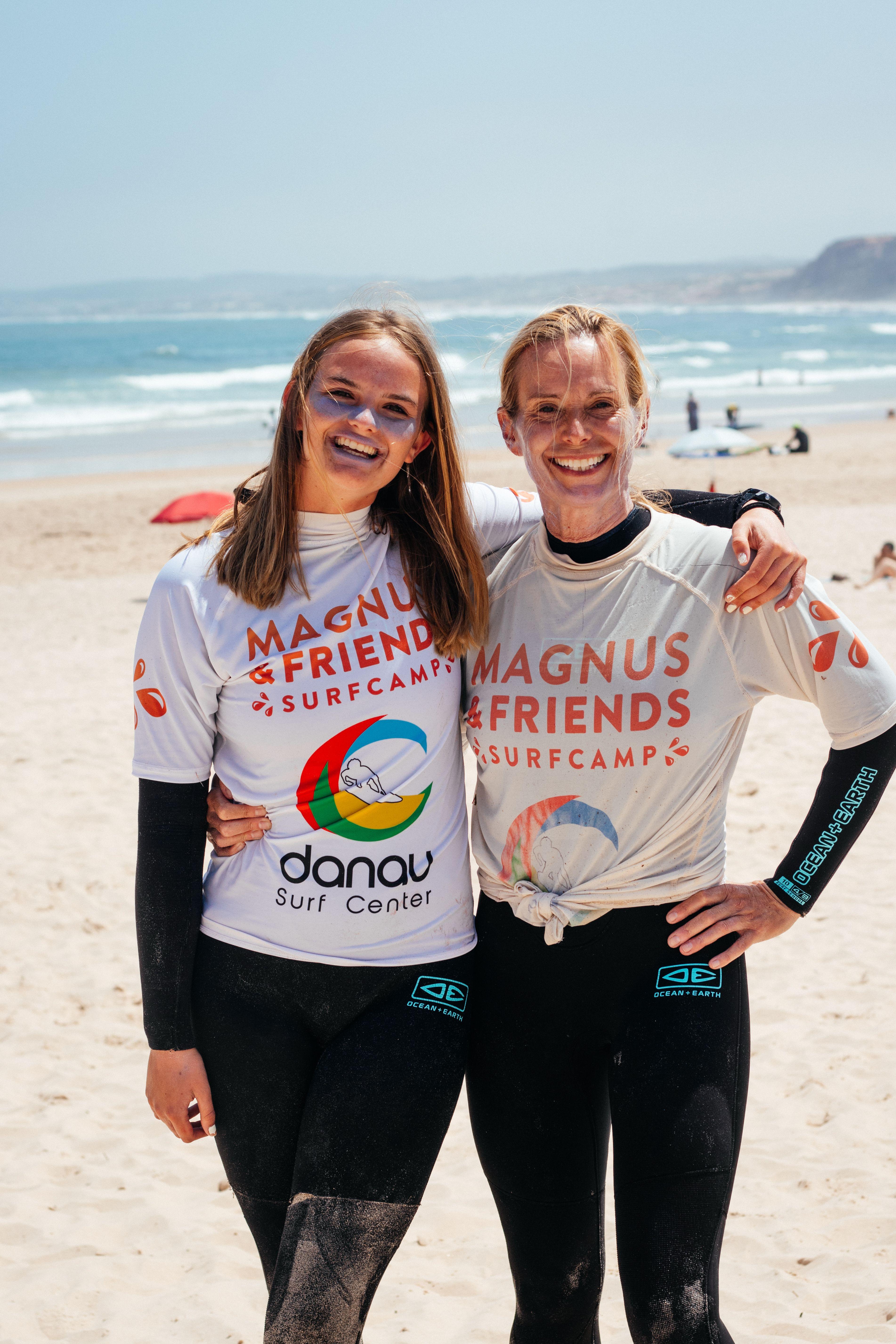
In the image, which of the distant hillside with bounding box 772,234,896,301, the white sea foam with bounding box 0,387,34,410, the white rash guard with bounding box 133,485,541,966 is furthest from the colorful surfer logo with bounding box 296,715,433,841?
the distant hillside with bounding box 772,234,896,301

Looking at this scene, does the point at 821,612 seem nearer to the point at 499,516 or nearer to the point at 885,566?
the point at 499,516

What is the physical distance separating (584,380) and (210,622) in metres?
0.86

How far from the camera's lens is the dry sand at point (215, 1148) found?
9.87 feet

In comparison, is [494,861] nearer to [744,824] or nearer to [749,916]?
[749,916]

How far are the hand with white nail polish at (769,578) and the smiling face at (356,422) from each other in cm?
70

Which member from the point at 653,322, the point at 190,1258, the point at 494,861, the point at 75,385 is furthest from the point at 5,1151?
the point at 653,322

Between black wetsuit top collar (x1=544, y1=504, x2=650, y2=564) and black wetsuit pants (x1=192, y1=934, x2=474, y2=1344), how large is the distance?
0.83m

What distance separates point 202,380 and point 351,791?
4715cm

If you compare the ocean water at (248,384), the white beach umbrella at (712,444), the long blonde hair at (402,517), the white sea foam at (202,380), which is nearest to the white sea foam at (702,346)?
the ocean water at (248,384)

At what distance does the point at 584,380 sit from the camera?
2.13 m

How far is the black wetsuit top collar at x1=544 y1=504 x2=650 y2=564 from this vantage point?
2172 mm

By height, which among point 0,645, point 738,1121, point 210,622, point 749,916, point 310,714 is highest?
point 210,622

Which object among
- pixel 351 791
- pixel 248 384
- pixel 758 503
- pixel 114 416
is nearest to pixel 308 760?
pixel 351 791

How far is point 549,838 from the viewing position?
211 centimetres
